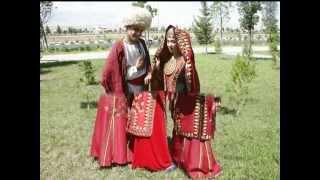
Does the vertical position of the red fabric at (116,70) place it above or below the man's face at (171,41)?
below

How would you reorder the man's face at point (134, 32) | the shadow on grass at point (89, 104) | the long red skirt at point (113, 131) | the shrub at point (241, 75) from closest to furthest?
the man's face at point (134, 32) < the long red skirt at point (113, 131) < the shrub at point (241, 75) < the shadow on grass at point (89, 104)

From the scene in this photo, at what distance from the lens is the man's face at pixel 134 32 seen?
17.8ft

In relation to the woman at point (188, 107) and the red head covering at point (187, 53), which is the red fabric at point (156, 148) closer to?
the woman at point (188, 107)

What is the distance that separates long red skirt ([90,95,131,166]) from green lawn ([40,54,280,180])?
0.16 m

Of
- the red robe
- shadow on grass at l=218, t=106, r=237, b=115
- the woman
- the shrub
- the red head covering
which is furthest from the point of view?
shadow on grass at l=218, t=106, r=237, b=115

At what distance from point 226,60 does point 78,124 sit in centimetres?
640

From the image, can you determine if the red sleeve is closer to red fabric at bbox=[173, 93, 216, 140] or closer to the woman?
the woman

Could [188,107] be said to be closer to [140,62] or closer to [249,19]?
[140,62]

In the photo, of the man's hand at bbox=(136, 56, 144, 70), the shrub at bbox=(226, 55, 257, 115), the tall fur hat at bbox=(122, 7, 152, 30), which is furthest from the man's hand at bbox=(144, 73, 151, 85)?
the shrub at bbox=(226, 55, 257, 115)

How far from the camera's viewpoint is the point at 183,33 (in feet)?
17.1

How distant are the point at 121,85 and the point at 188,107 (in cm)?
90

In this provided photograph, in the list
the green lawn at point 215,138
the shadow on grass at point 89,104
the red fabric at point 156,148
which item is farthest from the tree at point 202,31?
the shadow on grass at point 89,104

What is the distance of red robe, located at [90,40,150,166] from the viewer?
218 inches
